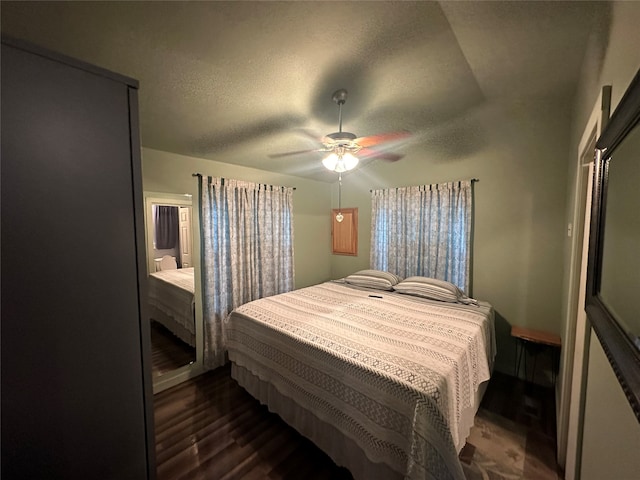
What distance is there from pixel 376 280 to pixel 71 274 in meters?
2.88

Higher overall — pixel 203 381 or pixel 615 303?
pixel 615 303

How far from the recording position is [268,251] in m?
3.34

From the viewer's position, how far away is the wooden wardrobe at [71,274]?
0.61m

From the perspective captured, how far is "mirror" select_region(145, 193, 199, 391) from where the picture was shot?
2445 mm

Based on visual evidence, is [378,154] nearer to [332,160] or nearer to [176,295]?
[332,160]

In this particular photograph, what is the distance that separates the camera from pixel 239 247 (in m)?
3.02

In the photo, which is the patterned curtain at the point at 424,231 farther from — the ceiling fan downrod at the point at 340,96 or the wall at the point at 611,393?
the wall at the point at 611,393

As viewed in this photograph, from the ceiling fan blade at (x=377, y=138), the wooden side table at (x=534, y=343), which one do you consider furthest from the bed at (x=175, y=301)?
the wooden side table at (x=534, y=343)

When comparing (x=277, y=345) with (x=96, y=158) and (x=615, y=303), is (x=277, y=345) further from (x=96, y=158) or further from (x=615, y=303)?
(x=615, y=303)

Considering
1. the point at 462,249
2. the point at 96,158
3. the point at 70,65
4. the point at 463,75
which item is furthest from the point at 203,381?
the point at 463,75

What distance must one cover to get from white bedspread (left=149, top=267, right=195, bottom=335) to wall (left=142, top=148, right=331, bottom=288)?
0.34m

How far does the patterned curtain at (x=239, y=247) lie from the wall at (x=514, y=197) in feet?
6.40

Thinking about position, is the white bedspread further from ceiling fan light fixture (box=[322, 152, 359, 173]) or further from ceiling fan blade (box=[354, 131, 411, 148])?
ceiling fan blade (box=[354, 131, 411, 148])

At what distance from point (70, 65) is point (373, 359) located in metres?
1.76
